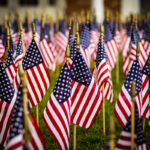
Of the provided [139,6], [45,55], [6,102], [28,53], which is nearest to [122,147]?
[6,102]

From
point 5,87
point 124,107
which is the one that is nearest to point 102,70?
point 124,107

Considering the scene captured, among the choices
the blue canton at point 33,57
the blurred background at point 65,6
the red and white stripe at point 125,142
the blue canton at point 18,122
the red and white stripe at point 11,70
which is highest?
the blurred background at point 65,6

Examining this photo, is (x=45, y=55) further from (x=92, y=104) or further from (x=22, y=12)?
(x=22, y=12)

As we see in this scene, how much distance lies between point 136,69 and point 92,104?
91 centimetres

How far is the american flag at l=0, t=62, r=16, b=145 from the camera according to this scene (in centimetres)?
452

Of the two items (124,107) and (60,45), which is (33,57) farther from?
(60,45)

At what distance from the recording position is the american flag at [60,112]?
436 centimetres

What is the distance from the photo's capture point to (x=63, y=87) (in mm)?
4414

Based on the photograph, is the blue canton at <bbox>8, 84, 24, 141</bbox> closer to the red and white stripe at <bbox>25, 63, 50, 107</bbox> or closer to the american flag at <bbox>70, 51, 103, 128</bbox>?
the american flag at <bbox>70, 51, 103, 128</bbox>

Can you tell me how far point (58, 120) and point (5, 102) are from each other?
92 centimetres

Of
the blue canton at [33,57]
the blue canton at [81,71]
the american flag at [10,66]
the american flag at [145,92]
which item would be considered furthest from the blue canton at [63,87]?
the american flag at [10,66]

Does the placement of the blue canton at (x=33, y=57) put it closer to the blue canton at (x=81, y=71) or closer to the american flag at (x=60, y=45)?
the blue canton at (x=81, y=71)

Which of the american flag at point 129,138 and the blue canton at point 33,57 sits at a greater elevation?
the blue canton at point 33,57

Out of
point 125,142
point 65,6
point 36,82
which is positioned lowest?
point 125,142
